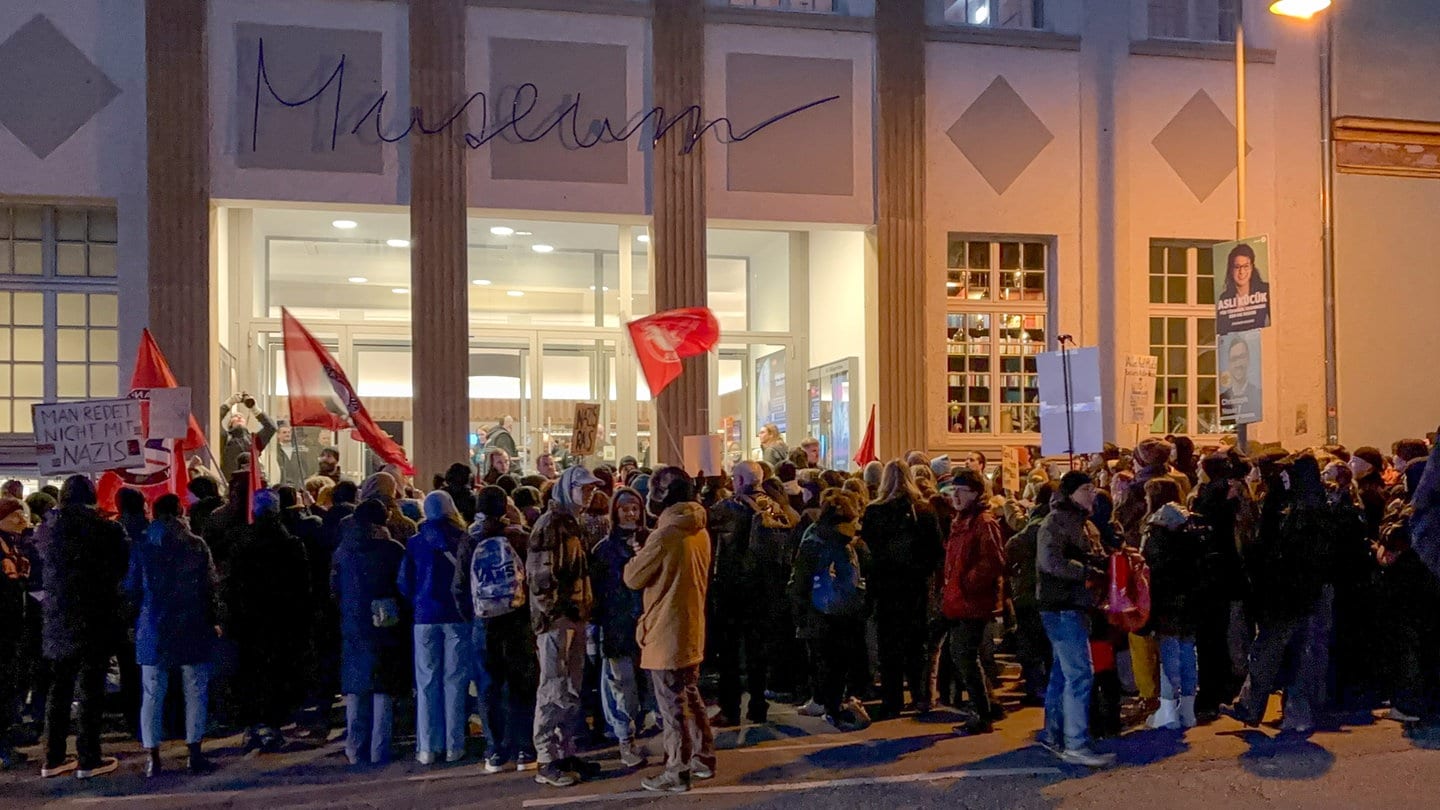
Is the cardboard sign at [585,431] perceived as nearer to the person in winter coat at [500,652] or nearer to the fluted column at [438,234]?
the fluted column at [438,234]

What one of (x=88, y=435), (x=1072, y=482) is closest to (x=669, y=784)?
(x=1072, y=482)

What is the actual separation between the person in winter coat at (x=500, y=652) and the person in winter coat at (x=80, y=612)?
217 cm

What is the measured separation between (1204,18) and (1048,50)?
2.75 meters

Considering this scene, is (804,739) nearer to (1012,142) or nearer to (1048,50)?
(1012,142)

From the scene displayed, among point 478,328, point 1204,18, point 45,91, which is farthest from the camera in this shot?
point 1204,18

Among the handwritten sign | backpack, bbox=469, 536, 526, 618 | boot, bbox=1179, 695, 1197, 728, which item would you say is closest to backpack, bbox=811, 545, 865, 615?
backpack, bbox=469, 536, 526, 618

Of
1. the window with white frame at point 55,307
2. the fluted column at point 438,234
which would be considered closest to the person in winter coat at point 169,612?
the fluted column at point 438,234

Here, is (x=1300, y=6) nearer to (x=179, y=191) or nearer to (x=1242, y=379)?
(x=1242, y=379)

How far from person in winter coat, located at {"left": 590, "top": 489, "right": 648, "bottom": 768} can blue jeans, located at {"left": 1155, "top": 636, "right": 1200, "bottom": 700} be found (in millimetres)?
3549

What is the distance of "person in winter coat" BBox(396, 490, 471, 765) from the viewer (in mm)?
7676

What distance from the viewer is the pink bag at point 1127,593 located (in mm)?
7680

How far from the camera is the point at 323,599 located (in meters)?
9.02

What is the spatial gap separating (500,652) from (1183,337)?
1280cm

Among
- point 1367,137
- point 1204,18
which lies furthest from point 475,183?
point 1367,137
